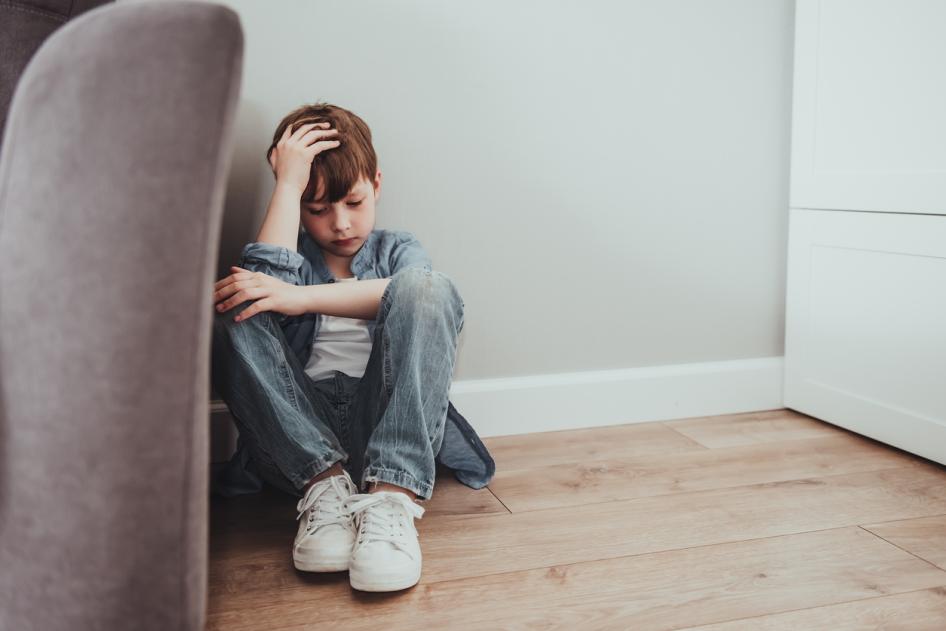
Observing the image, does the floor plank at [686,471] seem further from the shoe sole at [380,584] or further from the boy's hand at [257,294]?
the boy's hand at [257,294]

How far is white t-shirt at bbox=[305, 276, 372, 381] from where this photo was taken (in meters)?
1.24

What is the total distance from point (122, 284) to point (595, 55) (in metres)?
1.13

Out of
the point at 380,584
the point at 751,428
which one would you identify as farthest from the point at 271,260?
the point at 751,428

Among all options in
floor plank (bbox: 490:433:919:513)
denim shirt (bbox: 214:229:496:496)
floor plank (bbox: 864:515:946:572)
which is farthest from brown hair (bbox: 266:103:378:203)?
floor plank (bbox: 864:515:946:572)

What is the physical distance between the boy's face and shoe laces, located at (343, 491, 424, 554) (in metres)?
0.40

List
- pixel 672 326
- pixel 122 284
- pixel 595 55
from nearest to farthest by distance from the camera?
pixel 122 284
pixel 595 55
pixel 672 326

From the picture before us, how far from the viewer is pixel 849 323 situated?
1.47 m

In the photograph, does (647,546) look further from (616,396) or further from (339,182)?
(339,182)

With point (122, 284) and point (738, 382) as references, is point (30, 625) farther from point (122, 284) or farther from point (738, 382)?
point (738, 382)

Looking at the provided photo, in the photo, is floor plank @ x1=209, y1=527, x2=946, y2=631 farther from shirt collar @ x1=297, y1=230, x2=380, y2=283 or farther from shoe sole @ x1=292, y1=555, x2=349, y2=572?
shirt collar @ x1=297, y1=230, x2=380, y2=283

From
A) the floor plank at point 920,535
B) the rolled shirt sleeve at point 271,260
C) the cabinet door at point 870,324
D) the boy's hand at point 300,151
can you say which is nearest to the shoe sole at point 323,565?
the rolled shirt sleeve at point 271,260

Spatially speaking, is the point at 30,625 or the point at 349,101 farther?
the point at 349,101

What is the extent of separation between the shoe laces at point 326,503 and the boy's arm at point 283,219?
0.33 m

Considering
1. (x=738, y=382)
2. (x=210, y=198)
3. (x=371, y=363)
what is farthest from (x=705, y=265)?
(x=210, y=198)
